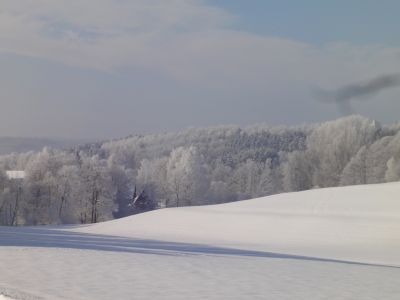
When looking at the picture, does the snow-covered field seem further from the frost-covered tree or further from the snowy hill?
the frost-covered tree

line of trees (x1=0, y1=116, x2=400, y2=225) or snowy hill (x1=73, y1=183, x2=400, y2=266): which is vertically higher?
line of trees (x1=0, y1=116, x2=400, y2=225)

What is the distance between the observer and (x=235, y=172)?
107875 mm

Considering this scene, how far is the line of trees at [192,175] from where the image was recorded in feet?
245

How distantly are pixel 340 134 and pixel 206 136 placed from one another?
60278 millimetres

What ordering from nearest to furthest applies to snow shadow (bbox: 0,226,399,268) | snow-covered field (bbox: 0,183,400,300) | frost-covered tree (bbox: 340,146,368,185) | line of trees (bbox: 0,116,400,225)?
snow-covered field (bbox: 0,183,400,300) → snow shadow (bbox: 0,226,399,268) → line of trees (bbox: 0,116,400,225) → frost-covered tree (bbox: 340,146,368,185)

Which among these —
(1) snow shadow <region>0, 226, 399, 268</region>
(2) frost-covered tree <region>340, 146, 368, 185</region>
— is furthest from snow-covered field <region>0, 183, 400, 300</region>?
(2) frost-covered tree <region>340, 146, 368, 185</region>

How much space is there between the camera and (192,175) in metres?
93.6

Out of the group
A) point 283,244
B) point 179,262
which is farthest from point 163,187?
point 179,262

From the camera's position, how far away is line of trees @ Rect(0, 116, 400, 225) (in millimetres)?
74812

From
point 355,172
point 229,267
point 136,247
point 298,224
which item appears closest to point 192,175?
point 355,172

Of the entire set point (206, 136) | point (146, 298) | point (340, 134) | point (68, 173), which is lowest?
point (146, 298)

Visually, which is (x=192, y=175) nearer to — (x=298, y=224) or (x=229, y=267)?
(x=298, y=224)

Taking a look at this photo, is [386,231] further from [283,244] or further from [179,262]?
[179,262]

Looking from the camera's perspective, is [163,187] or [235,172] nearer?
[163,187]
